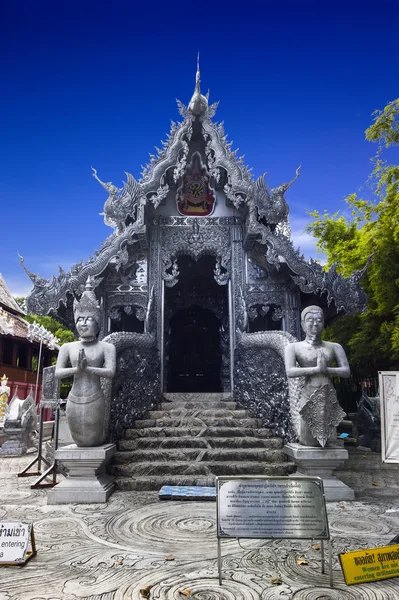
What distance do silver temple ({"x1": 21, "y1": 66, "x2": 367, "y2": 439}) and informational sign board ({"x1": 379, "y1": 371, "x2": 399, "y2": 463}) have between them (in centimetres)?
285

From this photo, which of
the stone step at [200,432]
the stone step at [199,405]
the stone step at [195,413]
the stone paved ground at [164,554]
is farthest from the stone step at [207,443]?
the stone step at [199,405]

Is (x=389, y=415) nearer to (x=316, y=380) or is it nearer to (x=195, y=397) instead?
(x=316, y=380)

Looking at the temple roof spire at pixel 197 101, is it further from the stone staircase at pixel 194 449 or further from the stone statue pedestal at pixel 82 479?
the stone statue pedestal at pixel 82 479

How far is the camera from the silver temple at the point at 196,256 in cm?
734

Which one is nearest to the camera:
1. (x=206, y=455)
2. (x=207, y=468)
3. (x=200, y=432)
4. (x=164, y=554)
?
(x=164, y=554)

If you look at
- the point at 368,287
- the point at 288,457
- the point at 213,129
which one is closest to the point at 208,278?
the point at 213,129

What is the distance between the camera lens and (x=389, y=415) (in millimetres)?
3525

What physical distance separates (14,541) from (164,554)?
1060mm

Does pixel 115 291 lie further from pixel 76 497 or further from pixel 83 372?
pixel 76 497

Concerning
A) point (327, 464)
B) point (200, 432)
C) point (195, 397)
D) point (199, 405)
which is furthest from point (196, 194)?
point (327, 464)

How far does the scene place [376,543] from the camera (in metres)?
3.38

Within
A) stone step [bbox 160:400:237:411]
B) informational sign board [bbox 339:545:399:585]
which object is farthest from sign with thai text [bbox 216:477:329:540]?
stone step [bbox 160:400:237:411]

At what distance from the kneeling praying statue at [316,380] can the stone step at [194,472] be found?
26.2 inches

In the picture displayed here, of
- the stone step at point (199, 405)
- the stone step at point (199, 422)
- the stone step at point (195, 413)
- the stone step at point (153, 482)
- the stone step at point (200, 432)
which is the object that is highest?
the stone step at point (199, 405)
